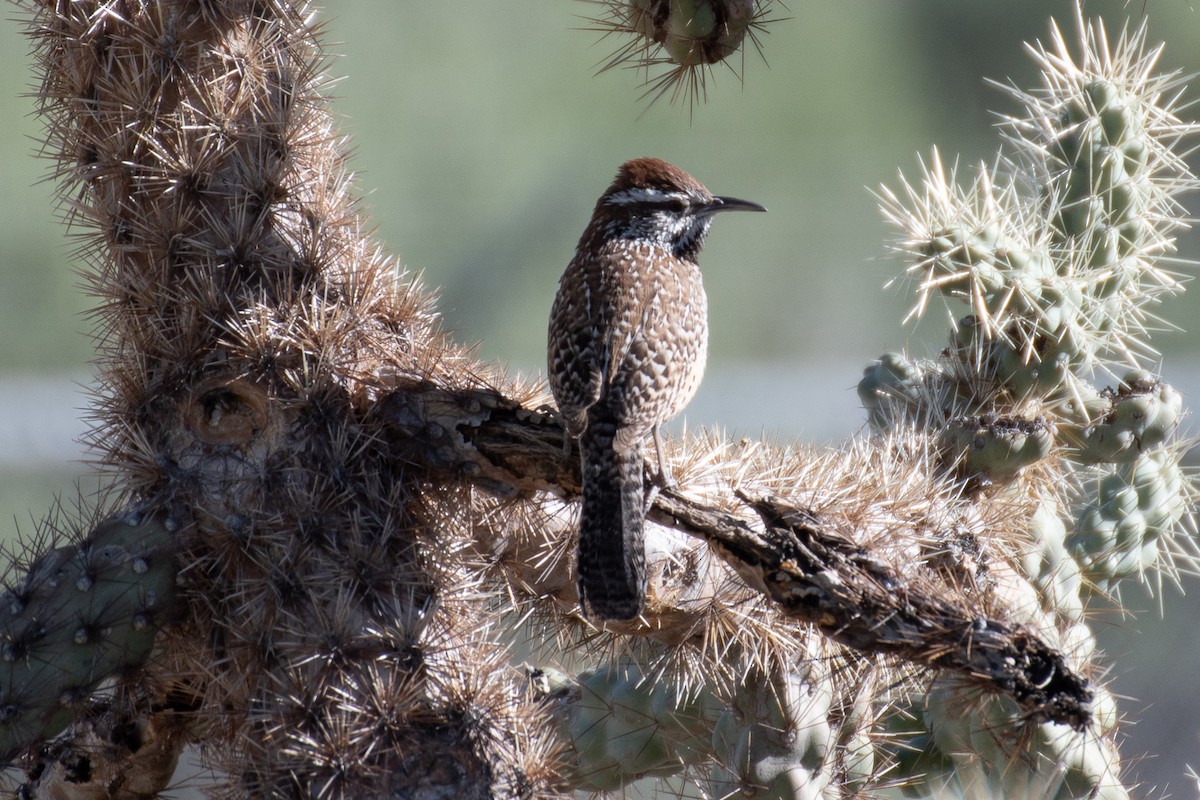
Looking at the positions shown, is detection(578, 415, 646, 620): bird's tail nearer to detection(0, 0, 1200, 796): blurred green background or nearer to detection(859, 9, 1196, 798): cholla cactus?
detection(859, 9, 1196, 798): cholla cactus

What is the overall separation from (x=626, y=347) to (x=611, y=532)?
0.43 m

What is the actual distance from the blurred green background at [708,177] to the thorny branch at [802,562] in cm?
365

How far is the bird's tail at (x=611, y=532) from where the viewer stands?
173 cm

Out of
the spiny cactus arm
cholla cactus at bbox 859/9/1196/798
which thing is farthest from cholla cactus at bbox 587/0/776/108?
the spiny cactus arm

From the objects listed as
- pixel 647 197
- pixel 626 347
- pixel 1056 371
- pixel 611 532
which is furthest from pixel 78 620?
pixel 1056 371

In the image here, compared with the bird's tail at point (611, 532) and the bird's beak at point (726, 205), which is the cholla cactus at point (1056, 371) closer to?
the bird's beak at point (726, 205)

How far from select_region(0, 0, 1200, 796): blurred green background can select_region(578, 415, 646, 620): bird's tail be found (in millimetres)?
3726

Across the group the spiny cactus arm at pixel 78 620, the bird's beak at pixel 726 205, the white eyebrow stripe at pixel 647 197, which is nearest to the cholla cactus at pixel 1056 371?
the bird's beak at pixel 726 205

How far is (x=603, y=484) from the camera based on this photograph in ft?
5.67

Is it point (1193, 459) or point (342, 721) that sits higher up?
point (1193, 459)

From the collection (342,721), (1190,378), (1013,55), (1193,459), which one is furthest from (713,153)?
(342,721)

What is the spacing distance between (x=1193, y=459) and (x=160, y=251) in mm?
6468

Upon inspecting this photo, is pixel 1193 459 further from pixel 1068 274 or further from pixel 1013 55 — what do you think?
pixel 1068 274

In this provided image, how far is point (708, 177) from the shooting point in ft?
21.9
